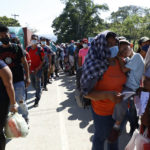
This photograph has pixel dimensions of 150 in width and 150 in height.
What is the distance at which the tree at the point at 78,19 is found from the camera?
39.8m

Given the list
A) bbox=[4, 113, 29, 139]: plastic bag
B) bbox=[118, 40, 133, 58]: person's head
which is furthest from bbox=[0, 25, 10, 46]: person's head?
bbox=[118, 40, 133, 58]: person's head

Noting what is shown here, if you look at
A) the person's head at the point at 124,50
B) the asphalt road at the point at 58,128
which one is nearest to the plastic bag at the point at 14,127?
the asphalt road at the point at 58,128

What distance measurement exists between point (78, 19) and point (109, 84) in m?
39.2

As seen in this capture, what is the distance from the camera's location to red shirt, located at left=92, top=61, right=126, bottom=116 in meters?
2.15

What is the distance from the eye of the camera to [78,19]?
39.8 meters

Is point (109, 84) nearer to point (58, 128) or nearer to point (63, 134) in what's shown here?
point (63, 134)

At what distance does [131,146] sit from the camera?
6.34 feet

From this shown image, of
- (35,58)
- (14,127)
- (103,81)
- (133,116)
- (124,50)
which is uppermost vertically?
(124,50)

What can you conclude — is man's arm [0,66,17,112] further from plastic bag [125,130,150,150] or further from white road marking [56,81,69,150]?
plastic bag [125,130,150,150]

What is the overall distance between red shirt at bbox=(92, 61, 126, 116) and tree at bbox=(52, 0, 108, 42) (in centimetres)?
3773

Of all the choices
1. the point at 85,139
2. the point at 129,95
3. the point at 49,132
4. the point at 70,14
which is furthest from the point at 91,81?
the point at 70,14

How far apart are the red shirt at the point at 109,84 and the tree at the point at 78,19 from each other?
37727mm

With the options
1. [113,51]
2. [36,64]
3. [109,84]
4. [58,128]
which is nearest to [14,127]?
[109,84]

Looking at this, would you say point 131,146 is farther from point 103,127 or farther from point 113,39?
point 113,39
